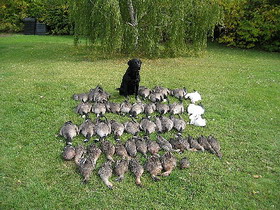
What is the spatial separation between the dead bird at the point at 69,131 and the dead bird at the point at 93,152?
56 centimetres

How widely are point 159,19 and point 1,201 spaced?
1028 centimetres

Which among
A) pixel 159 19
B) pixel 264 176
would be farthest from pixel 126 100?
pixel 159 19

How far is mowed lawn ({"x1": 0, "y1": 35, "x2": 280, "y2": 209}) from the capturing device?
15.3 feet

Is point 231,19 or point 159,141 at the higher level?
point 231,19

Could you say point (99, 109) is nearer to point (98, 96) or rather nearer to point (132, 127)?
point (98, 96)

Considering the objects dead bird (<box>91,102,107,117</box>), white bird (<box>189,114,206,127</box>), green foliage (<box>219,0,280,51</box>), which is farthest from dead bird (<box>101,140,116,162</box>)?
green foliage (<box>219,0,280,51</box>)

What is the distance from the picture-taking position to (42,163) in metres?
5.50

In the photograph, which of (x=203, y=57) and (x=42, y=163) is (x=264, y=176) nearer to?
(x=42, y=163)

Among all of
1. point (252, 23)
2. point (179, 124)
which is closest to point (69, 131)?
point (179, 124)

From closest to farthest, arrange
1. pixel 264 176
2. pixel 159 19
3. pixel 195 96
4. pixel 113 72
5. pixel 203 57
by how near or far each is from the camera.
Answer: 1. pixel 264 176
2. pixel 195 96
3. pixel 113 72
4. pixel 159 19
5. pixel 203 57

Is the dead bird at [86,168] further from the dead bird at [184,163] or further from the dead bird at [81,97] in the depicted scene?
the dead bird at [81,97]

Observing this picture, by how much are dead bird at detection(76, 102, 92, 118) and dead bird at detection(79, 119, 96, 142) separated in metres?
0.70

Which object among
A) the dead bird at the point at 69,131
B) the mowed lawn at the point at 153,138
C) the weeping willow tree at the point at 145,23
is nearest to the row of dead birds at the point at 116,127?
the dead bird at the point at 69,131

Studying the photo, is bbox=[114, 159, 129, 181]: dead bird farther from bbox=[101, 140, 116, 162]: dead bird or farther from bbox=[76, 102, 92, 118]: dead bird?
bbox=[76, 102, 92, 118]: dead bird
